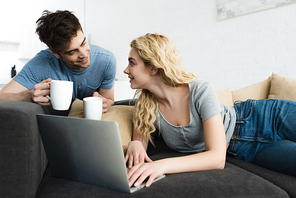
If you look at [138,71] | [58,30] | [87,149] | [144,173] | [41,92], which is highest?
[58,30]

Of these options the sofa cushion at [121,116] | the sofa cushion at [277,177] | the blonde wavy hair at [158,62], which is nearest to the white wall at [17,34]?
the sofa cushion at [121,116]

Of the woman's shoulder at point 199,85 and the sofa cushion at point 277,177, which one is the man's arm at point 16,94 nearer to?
the woman's shoulder at point 199,85

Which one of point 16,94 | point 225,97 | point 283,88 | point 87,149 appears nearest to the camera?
point 87,149

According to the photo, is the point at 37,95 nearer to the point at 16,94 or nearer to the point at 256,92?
the point at 16,94

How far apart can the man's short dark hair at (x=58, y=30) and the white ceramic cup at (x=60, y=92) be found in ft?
1.52

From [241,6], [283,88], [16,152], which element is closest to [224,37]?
[241,6]

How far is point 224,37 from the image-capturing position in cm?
286

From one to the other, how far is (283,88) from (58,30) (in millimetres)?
1648

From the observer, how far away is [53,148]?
0.79 meters

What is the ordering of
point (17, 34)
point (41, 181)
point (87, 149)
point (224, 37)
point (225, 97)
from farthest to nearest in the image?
point (17, 34)
point (224, 37)
point (225, 97)
point (41, 181)
point (87, 149)

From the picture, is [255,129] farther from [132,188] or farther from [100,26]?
[100,26]

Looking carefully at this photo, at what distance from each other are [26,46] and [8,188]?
4.06m

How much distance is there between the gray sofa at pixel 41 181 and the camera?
2.26ft

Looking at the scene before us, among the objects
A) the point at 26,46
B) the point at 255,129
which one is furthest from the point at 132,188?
the point at 26,46
